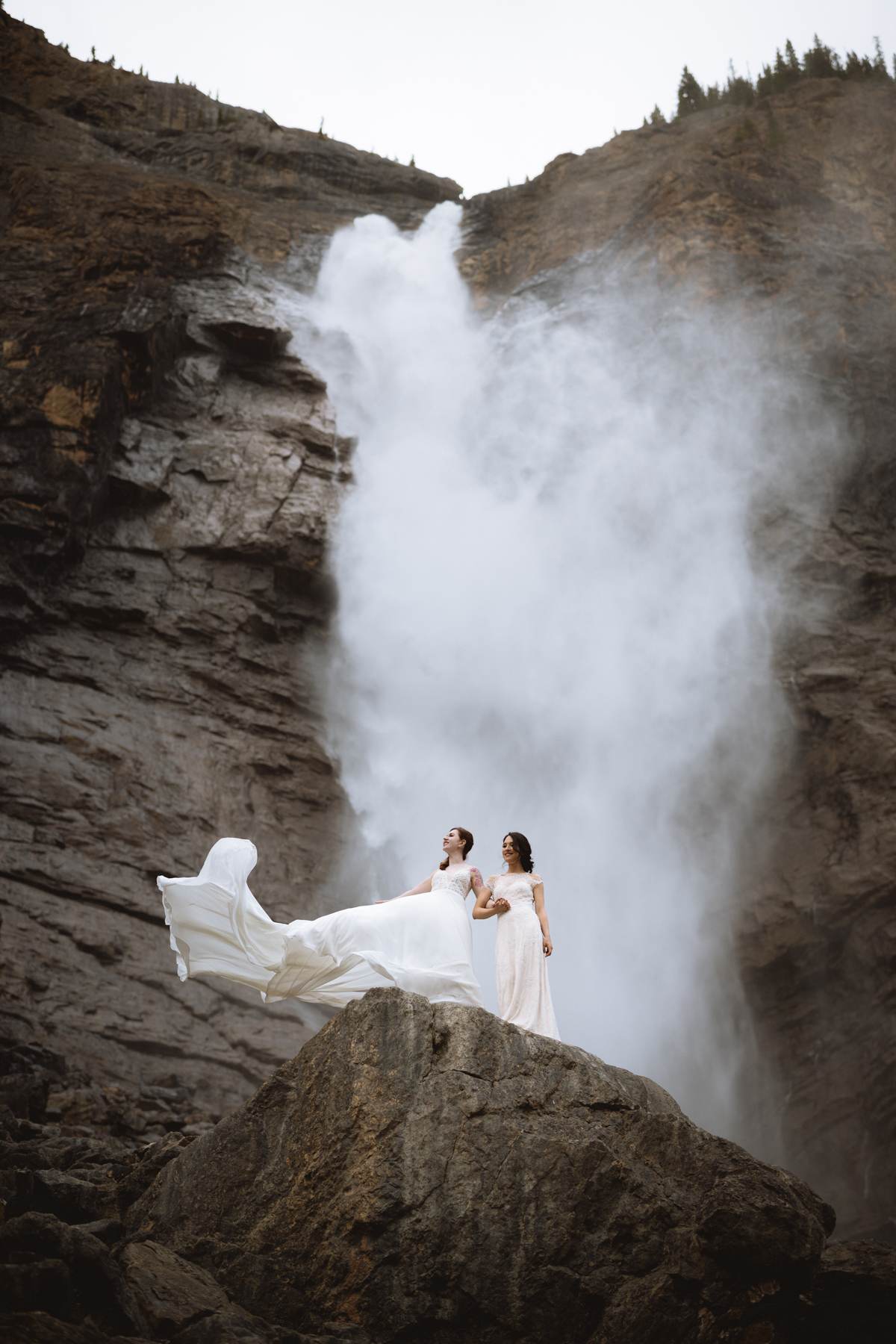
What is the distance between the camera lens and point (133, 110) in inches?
1104

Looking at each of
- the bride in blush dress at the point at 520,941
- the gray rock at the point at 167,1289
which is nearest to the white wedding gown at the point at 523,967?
the bride in blush dress at the point at 520,941

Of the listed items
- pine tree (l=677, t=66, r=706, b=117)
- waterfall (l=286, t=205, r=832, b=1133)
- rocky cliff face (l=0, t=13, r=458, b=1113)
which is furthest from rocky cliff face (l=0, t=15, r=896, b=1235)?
pine tree (l=677, t=66, r=706, b=117)

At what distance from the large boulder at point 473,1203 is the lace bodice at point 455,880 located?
5.94ft

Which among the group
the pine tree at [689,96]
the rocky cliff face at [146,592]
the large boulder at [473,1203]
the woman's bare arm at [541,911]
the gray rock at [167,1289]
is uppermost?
the pine tree at [689,96]

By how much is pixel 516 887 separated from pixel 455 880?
21.2 inches

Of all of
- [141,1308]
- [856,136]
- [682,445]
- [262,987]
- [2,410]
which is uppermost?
[856,136]

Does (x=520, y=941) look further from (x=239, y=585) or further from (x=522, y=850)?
(x=239, y=585)

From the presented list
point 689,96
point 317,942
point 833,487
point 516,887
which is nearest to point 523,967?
point 516,887

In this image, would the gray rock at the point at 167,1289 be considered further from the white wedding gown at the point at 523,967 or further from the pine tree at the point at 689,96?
the pine tree at the point at 689,96

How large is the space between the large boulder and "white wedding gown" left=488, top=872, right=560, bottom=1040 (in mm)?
1425

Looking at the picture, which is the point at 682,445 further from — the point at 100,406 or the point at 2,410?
the point at 2,410

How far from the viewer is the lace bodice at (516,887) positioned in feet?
29.1

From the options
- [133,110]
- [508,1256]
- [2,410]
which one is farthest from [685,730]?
[133,110]

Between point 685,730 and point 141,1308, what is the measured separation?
1555 cm
